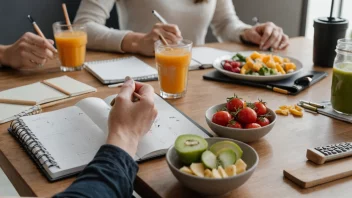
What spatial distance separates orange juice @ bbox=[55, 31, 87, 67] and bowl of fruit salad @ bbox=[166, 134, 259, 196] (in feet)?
2.65

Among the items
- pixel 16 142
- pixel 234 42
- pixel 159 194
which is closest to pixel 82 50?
pixel 16 142

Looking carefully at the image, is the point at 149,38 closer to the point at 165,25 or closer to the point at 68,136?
the point at 165,25

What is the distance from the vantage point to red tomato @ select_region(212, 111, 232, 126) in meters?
1.04

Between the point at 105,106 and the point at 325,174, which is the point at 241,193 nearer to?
the point at 325,174

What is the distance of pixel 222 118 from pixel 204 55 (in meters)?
0.73

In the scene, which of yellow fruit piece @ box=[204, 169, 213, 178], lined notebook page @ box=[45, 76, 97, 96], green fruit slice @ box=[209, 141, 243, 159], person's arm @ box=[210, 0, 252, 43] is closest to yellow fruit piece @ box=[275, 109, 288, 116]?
green fruit slice @ box=[209, 141, 243, 159]

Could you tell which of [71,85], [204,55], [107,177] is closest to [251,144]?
[107,177]

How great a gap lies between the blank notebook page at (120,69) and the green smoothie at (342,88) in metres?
0.60

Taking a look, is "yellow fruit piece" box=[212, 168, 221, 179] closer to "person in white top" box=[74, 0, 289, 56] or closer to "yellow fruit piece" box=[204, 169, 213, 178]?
"yellow fruit piece" box=[204, 169, 213, 178]

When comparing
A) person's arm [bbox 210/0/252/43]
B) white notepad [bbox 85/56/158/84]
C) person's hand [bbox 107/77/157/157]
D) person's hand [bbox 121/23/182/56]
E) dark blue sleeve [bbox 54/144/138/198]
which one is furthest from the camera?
person's arm [bbox 210/0/252/43]

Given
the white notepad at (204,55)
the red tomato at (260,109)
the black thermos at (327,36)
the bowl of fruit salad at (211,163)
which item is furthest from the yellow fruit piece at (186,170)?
the black thermos at (327,36)

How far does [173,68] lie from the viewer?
132 centimetres

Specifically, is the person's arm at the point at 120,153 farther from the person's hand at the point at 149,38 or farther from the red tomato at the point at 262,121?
the person's hand at the point at 149,38

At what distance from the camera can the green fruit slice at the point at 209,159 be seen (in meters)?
0.83
